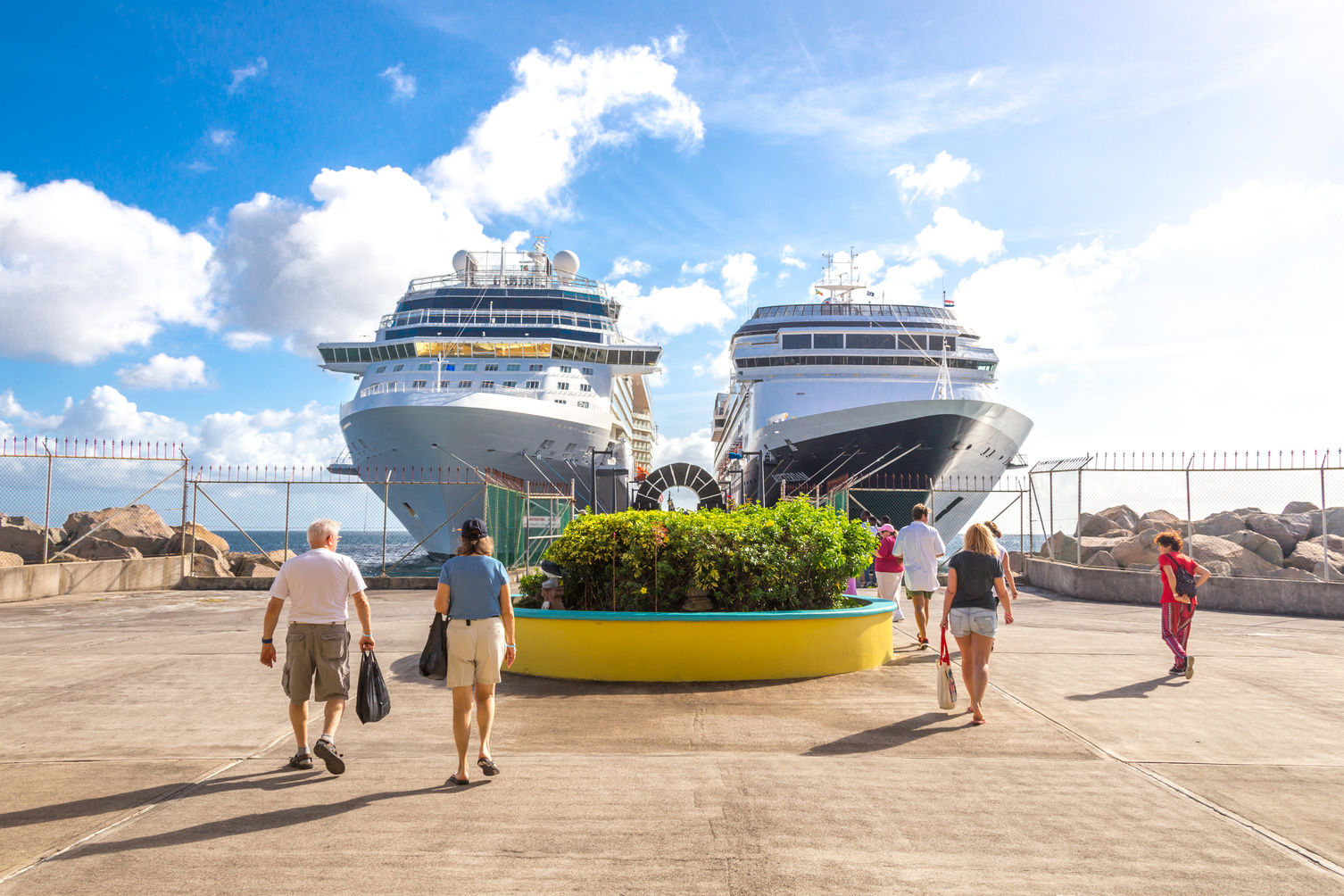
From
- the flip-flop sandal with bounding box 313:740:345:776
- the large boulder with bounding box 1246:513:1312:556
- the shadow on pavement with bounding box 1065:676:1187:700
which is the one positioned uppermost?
the large boulder with bounding box 1246:513:1312:556

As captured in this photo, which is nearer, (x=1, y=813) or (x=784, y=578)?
(x=1, y=813)

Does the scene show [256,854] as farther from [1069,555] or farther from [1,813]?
[1069,555]

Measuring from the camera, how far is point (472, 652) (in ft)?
15.0

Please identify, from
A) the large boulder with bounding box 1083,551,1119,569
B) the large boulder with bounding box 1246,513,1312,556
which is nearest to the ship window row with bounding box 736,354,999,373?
the large boulder with bounding box 1246,513,1312,556

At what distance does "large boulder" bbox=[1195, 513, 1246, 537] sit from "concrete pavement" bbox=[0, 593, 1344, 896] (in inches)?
650

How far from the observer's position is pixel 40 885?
3.17m

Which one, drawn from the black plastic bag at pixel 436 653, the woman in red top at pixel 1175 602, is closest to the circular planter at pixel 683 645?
the black plastic bag at pixel 436 653

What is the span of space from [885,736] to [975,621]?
109 cm

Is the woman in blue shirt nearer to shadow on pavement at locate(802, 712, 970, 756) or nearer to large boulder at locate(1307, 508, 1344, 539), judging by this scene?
shadow on pavement at locate(802, 712, 970, 756)

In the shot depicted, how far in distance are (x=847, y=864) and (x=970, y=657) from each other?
2.94 meters

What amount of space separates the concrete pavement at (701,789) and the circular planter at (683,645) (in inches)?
7.8

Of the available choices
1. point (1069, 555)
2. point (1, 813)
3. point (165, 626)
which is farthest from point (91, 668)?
point (1069, 555)

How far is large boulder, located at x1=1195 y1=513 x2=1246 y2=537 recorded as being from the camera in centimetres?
2171

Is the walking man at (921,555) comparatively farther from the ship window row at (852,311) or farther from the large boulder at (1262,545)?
the ship window row at (852,311)
